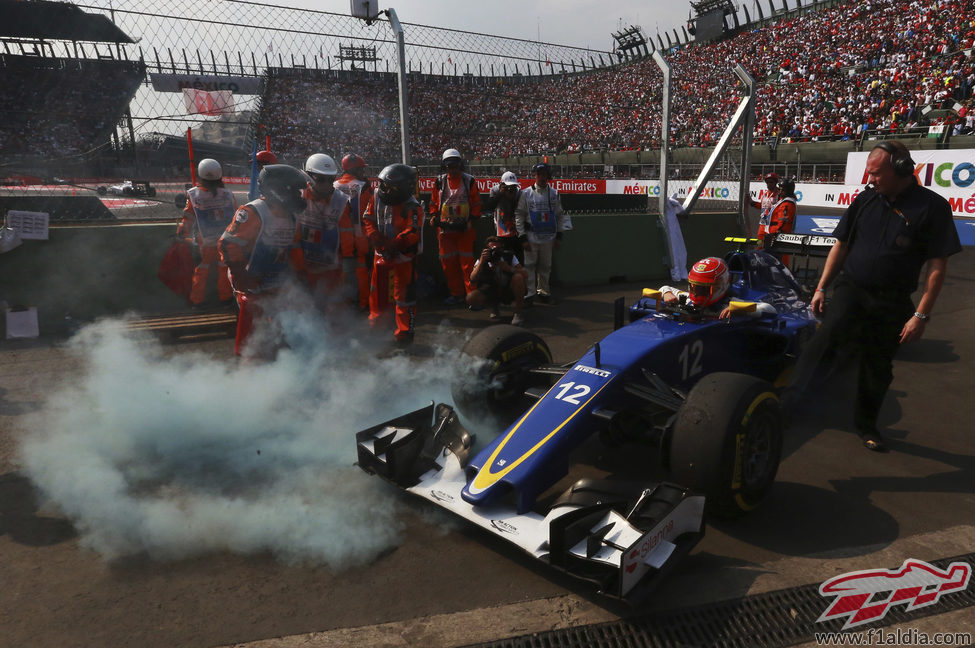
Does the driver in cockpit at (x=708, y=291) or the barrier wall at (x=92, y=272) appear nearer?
the driver in cockpit at (x=708, y=291)

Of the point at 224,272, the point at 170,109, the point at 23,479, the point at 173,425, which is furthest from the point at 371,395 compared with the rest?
the point at 170,109

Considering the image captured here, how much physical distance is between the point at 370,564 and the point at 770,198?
→ 28.0ft

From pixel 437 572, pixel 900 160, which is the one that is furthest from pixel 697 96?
pixel 437 572

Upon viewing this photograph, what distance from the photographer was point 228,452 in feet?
12.2

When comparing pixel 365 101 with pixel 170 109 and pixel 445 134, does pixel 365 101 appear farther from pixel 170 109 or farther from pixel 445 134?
pixel 170 109

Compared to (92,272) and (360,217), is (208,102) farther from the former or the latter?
(360,217)

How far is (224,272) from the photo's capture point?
7.17 m

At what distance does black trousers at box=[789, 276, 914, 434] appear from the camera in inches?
151

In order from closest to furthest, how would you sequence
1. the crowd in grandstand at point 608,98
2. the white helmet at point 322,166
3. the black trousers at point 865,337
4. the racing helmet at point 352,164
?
the black trousers at point 865,337
the white helmet at point 322,166
the racing helmet at point 352,164
the crowd in grandstand at point 608,98

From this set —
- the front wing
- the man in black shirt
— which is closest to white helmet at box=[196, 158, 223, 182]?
the front wing

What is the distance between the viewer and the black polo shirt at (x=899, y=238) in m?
3.62

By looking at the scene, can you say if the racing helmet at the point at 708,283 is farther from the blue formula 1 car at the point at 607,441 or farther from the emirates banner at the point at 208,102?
the emirates banner at the point at 208,102

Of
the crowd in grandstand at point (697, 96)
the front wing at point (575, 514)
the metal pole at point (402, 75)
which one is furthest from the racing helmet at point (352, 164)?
the front wing at point (575, 514)

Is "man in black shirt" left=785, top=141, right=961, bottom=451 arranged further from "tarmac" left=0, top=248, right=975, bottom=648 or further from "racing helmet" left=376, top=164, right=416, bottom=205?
"racing helmet" left=376, top=164, right=416, bottom=205
